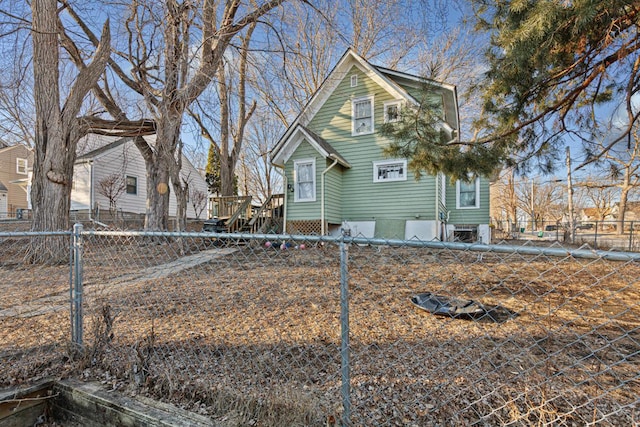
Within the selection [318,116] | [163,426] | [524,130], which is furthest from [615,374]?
[318,116]

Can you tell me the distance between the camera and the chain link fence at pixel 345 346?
1.84 metres

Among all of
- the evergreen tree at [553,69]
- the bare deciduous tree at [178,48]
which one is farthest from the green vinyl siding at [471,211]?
the bare deciduous tree at [178,48]

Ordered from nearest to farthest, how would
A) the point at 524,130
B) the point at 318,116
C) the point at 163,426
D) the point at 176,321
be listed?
the point at 163,426 < the point at 176,321 < the point at 524,130 < the point at 318,116

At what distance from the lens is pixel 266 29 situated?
266 inches

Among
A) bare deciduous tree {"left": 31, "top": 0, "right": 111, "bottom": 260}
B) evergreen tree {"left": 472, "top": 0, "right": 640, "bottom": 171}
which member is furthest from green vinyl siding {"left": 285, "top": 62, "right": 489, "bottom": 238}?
bare deciduous tree {"left": 31, "top": 0, "right": 111, "bottom": 260}

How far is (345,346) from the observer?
170 centimetres

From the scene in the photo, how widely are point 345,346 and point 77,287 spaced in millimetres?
2257

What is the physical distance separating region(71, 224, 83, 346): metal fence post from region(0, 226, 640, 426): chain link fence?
0.5 inches

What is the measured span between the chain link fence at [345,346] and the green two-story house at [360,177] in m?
5.58

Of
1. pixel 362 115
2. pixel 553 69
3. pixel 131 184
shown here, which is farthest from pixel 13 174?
pixel 553 69

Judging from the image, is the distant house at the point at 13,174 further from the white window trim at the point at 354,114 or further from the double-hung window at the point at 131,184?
the white window trim at the point at 354,114

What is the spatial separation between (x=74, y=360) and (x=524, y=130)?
616 cm

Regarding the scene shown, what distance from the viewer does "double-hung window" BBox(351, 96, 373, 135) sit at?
11.2 m

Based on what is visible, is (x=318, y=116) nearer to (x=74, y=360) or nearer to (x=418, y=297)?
(x=418, y=297)
